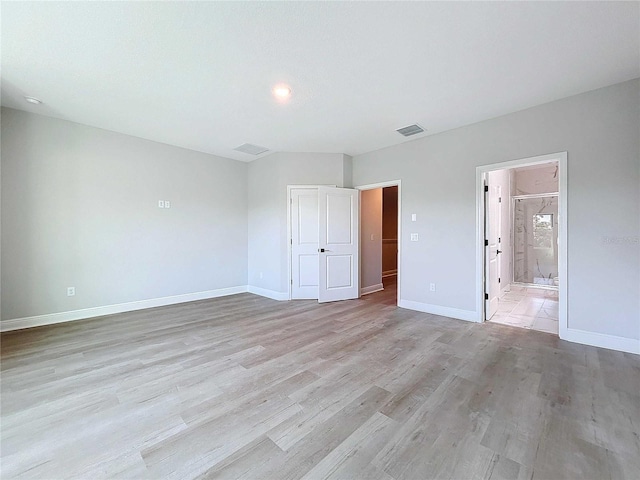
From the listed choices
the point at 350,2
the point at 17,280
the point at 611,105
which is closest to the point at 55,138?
the point at 17,280

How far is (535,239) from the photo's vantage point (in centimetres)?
662

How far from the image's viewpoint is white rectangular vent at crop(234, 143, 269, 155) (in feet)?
15.0

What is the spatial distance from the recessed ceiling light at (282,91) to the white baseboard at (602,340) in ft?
13.5

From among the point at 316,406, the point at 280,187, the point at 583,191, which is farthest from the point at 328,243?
the point at 583,191

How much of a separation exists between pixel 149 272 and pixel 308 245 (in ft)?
9.06

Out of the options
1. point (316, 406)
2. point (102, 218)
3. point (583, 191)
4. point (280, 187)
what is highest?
point (280, 187)

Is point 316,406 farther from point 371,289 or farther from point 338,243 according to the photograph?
point 371,289

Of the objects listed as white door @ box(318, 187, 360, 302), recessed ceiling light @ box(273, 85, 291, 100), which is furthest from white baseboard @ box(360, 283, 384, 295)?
recessed ceiling light @ box(273, 85, 291, 100)

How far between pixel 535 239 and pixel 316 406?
7.50 m

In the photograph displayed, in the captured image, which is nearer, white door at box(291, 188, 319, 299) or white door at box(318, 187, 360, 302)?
white door at box(318, 187, 360, 302)

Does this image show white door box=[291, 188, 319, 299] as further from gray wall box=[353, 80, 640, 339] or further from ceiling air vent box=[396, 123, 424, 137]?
gray wall box=[353, 80, 640, 339]

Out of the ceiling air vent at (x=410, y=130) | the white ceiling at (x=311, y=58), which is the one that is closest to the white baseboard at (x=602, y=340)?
the white ceiling at (x=311, y=58)

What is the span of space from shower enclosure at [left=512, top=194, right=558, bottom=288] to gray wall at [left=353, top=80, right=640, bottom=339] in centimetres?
385

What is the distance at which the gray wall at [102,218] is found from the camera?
333 cm
